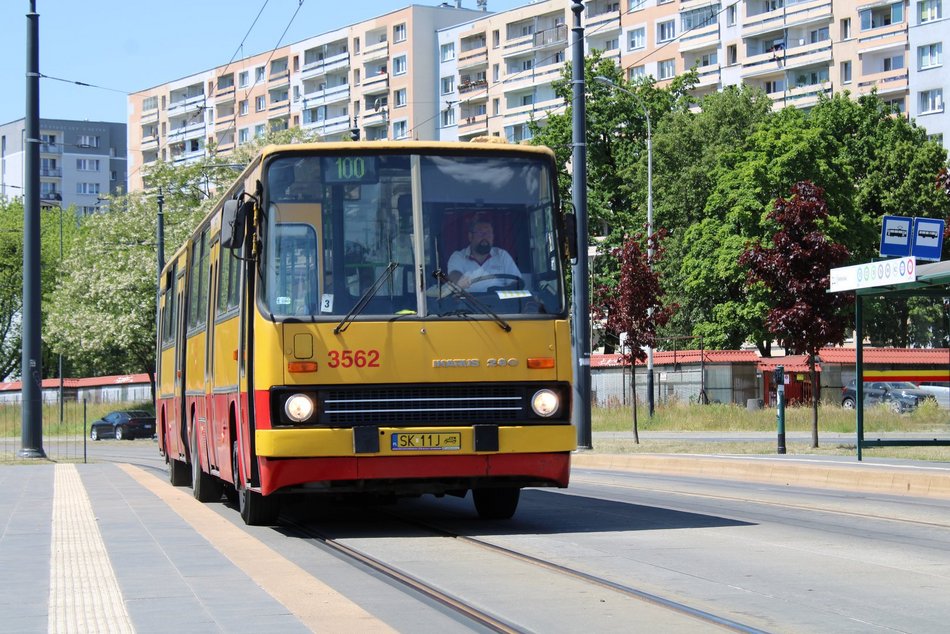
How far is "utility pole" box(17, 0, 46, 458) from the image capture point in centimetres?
2844

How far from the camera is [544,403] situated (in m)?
12.3

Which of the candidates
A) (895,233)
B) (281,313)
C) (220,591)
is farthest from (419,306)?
(895,233)

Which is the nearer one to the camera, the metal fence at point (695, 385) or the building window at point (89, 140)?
the metal fence at point (695, 385)

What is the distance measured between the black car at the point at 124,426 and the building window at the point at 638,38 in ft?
144

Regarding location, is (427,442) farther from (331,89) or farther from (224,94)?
(224,94)

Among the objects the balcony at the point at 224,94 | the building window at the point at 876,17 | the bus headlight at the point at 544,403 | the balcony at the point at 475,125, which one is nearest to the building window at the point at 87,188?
the balcony at the point at 224,94

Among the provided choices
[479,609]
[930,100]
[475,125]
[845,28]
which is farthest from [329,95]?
[479,609]

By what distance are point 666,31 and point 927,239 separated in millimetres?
70223

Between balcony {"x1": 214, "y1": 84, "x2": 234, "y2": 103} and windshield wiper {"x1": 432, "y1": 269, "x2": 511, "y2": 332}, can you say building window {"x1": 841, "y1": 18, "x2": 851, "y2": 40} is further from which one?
windshield wiper {"x1": 432, "y1": 269, "x2": 511, "y2": 332}

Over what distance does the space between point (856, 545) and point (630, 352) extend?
2452 centimetres

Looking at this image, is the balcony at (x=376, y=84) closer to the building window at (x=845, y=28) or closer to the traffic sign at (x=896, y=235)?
the building window at (x=845, y=28)

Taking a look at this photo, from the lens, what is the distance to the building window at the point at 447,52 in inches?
4193

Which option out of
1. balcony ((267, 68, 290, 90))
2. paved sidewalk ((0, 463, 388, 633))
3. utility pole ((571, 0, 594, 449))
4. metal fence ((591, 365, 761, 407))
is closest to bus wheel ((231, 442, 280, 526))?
paved sidewalk ((0, 463, 388, 633))

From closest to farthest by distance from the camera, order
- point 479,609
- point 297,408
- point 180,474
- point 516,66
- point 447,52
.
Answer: point 479,609, point 297,408, point 180,474, point 516,66, point 447,52
